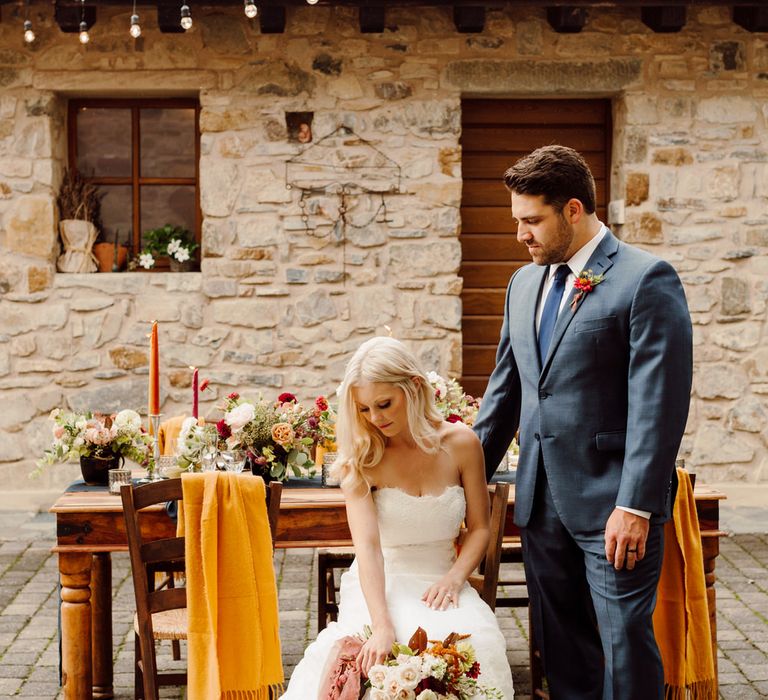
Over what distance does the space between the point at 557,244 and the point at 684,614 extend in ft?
4.55

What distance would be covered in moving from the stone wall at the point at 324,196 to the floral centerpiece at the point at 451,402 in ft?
8.70

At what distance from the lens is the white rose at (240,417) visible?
399 cm

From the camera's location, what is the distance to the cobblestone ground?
14.6 ft

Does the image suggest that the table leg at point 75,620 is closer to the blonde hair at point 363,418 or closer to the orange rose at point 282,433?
the orange rose at point 282,433

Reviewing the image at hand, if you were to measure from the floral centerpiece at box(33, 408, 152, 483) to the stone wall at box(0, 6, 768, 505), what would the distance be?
2.89 metres

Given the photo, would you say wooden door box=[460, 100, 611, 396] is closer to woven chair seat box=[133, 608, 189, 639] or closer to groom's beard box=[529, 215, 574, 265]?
woven chair seat box=[133, 608, 189, 639]

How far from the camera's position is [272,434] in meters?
4.00

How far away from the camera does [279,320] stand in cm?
714

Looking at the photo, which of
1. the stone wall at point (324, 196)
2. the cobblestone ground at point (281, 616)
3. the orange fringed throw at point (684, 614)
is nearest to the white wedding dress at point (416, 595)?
the orange fringed throw at point (684, 614)

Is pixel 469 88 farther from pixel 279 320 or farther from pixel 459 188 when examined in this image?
pixel 279 320

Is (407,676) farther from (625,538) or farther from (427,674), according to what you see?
(625,538)

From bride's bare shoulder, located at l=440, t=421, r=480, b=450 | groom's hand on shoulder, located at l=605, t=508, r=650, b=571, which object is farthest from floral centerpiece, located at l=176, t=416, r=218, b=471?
groom's hand on shoulder, located at l=605, t=508, r=650, b=571

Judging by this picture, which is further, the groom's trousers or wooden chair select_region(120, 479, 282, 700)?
wooden chair select_region(120, 479, 282, 700)

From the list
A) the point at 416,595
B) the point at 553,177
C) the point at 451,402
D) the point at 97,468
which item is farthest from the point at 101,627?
the point at 553,177
